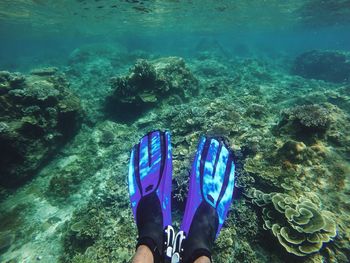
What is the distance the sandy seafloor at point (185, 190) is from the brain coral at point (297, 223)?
0.02 metres

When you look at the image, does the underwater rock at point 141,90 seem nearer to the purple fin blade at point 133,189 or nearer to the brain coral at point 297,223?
the purple fin blade at point 133,189

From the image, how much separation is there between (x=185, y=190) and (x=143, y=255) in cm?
311

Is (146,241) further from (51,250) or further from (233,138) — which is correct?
(233,138)

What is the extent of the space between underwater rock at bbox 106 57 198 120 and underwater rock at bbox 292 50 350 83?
19.5 meters

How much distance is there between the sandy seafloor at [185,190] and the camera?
16.2 feet

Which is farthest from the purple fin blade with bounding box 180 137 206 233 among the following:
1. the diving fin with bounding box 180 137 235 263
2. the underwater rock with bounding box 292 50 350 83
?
the underwater rock with bounding box 292 50 350 83

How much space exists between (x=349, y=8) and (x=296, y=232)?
1491 inches

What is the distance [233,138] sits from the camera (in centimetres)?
791

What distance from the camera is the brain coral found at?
14.7 feet

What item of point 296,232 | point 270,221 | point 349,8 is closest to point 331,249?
point 296,232

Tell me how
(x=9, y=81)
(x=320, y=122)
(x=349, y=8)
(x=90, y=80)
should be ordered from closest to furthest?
(x=320, y=122), (x=9, y=81), (x=90, y=80), (x=349, y=8)

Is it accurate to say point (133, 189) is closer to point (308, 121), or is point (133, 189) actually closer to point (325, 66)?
point (308, 121)

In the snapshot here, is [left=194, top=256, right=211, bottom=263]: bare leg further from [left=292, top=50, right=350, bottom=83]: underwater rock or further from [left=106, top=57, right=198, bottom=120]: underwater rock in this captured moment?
[left=292, top=50, right=350, bottom=83]: underwater rock

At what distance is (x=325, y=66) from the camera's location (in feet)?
82.6
